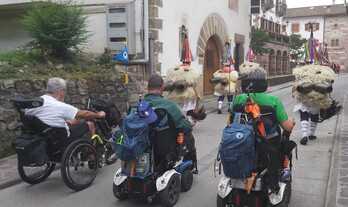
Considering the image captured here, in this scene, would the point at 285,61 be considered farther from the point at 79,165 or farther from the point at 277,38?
the point at 79,165

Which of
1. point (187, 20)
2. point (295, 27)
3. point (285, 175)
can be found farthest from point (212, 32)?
point (295, 27)

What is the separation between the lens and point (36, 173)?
6.25m

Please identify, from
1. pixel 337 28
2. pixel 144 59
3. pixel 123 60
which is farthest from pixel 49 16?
pixel 337 28

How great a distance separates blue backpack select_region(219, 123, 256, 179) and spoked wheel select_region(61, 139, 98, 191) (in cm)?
219

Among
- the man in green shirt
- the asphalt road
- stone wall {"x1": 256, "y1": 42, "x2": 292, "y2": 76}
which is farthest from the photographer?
stone wall {"x1": 256, "y1": 42, "x2": 292, "y2": 76}

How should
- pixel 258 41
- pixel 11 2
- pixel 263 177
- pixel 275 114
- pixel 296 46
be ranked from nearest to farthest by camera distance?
pixel 263 177 < pixel 275 114 < pixel 11 2 < pixel 258 41 < pixel 296 46

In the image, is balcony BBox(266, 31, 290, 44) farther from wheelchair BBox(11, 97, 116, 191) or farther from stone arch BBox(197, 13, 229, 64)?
wheelchair BBox(11, 97, 116, 191)

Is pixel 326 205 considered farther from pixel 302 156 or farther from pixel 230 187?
pixel 302 156

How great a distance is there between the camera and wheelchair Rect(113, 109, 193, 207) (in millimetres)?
5031

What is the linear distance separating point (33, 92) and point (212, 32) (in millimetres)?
10742

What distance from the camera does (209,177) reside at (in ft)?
21.0

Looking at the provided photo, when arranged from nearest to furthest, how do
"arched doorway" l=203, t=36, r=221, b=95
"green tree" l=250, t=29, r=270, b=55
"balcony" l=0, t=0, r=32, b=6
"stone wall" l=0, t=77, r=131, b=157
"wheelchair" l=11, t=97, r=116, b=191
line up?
"wheelchair" l=11, t=97, r=116, b=191 < "stone wall" l=0, t=77, r=131, b=157 < "balcony" l=0, t=0, r=32, b=6 < "arched doorway" l=203, t=36, r=221, b=95 < "green tree" l=250, t=29, r=270, b=55

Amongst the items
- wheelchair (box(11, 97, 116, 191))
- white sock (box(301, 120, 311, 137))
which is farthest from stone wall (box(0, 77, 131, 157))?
white sock (box(301, 120, 311, 137))

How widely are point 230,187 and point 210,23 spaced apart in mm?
13825
